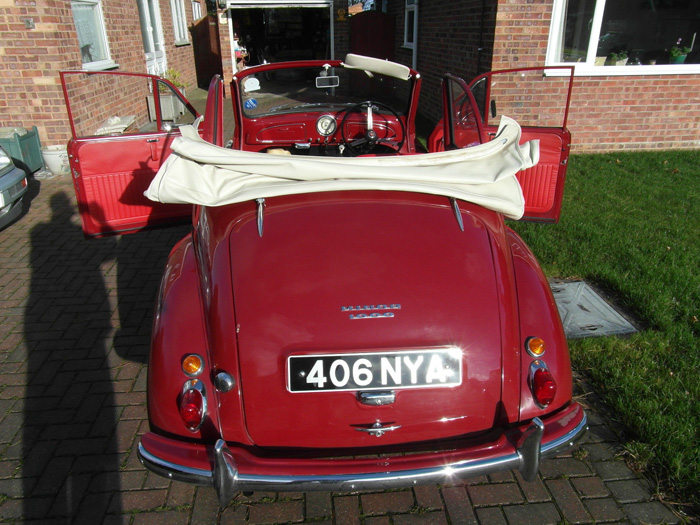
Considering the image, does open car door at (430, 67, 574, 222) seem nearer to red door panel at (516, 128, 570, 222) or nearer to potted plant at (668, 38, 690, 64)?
red door panel at (516, 128, 570, 222)

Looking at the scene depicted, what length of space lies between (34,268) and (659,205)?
688 cm

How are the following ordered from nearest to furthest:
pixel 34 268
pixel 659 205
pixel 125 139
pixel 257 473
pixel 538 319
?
1. pixel 257 473
2. pixel 538 319
3. pixel 125 139
4. pixel 34 268
5. pixel 659 205

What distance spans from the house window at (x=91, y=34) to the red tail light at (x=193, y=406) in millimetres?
8411

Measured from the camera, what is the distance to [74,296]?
461cm

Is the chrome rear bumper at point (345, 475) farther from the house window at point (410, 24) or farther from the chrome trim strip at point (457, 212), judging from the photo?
the house window at point (410, 24)

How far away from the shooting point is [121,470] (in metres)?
2.82

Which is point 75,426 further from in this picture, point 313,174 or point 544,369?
point 544,369

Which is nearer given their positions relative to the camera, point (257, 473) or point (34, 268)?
point (257, 473)

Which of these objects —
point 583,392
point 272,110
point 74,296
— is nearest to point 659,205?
point 583,392

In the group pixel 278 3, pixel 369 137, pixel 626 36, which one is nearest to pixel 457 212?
pixel 369 137

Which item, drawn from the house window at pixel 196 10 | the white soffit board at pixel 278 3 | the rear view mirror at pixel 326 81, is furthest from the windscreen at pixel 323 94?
the house window at pixel 196 10

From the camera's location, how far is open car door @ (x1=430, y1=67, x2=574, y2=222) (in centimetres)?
362

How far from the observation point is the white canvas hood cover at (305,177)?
260cm

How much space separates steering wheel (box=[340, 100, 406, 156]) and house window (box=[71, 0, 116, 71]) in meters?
6.46
